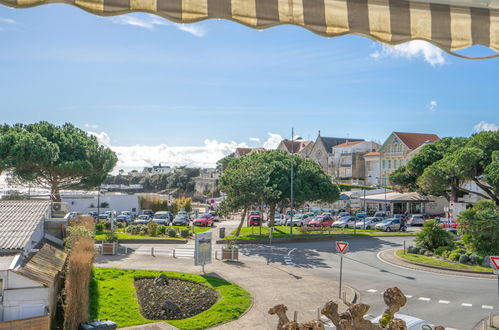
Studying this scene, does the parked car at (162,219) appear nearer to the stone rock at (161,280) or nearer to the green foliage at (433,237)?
the green foliage at (433,237)

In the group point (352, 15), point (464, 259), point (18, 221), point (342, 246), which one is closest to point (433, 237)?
point (464, 259)

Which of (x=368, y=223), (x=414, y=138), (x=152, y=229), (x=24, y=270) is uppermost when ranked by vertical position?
(x=414, y=138)

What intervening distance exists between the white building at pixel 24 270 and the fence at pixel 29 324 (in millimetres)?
27

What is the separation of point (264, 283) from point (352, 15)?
772 inches

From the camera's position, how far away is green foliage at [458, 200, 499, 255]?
24.9 meters

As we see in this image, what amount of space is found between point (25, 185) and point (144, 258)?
2109cm

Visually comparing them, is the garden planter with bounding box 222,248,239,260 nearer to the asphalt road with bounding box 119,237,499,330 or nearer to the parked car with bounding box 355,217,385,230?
the asphalt road with bounding box 119,237,499,330

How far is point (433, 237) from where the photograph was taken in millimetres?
29281

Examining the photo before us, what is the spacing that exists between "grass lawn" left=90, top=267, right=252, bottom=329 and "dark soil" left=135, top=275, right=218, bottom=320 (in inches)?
12.4

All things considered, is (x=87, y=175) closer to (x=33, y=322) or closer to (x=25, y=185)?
(x=25, y=185)

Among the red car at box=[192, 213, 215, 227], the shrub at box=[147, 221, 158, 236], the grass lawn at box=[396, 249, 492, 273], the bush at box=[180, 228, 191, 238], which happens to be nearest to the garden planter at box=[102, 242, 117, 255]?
the bush at box=[180, 228, 191, 238]

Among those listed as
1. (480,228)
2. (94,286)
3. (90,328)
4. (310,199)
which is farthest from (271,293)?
(310,199)

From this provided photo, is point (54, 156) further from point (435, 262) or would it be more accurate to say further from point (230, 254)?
point (435, 262)

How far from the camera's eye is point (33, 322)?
35.2 feet
